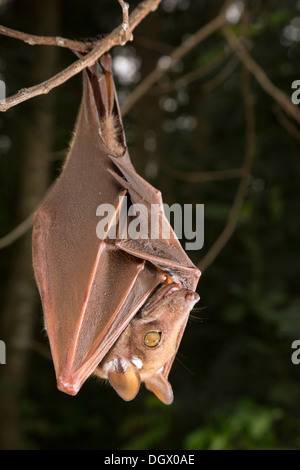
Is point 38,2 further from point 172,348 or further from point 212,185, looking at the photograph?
point 172,348

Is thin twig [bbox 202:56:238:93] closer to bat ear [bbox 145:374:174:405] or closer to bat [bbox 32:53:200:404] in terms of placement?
bat [bbox 32:53:200:404]

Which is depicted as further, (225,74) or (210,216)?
(210,216)

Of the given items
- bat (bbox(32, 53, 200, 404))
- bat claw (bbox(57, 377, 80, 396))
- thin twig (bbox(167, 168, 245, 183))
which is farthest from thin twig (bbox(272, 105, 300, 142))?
bat claw (bbox(57, 377, 80, 396))

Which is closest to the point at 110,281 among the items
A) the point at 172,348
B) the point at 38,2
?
the point at 172,348

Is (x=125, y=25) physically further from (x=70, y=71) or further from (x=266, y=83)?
(x=266, y=83)

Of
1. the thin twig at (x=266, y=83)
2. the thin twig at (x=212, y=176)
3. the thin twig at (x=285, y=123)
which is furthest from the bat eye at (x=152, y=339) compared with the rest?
the thin twig at (x=285, y=123)

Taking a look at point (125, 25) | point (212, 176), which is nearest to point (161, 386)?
point (125, 25)

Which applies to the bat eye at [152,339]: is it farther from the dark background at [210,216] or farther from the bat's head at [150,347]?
the dark background at [210,216]
